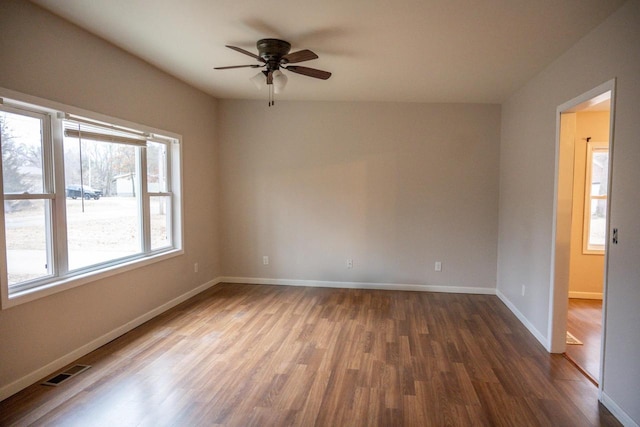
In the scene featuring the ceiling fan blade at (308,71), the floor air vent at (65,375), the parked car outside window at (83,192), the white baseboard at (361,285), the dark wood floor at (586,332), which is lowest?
the dark wood floor at (586,332)

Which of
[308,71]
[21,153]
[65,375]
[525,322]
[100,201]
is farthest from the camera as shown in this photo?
[525,322]

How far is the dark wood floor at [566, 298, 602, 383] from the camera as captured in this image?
2924 millimetres

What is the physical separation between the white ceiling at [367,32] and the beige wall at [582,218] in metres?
1.56

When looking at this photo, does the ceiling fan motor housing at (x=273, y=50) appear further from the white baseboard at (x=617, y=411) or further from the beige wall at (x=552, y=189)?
the white baseboard at (x=617, y=411)

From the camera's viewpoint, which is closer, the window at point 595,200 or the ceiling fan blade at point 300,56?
the ceiling fan blade at point 300,56

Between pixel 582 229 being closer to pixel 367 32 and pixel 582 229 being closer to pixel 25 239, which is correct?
pixel 367 32

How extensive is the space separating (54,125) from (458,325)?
412 centimetres

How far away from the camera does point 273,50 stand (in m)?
2.95

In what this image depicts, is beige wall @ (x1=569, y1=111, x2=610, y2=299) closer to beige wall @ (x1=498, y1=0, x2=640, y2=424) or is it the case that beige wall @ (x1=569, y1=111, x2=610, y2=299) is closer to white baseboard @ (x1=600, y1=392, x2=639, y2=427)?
beige wall @ (x1=498, y1=0, x2=640, y2=424)

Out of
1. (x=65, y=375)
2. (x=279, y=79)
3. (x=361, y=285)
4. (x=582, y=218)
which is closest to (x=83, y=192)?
(x=65, y=375)

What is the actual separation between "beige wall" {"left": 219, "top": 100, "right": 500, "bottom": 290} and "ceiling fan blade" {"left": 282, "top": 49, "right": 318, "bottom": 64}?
7.14 feet

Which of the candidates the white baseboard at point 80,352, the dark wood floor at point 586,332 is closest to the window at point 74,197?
the white baseboard at point 80,352

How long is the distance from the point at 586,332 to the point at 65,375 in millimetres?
4731

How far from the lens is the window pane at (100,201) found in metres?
2.94
